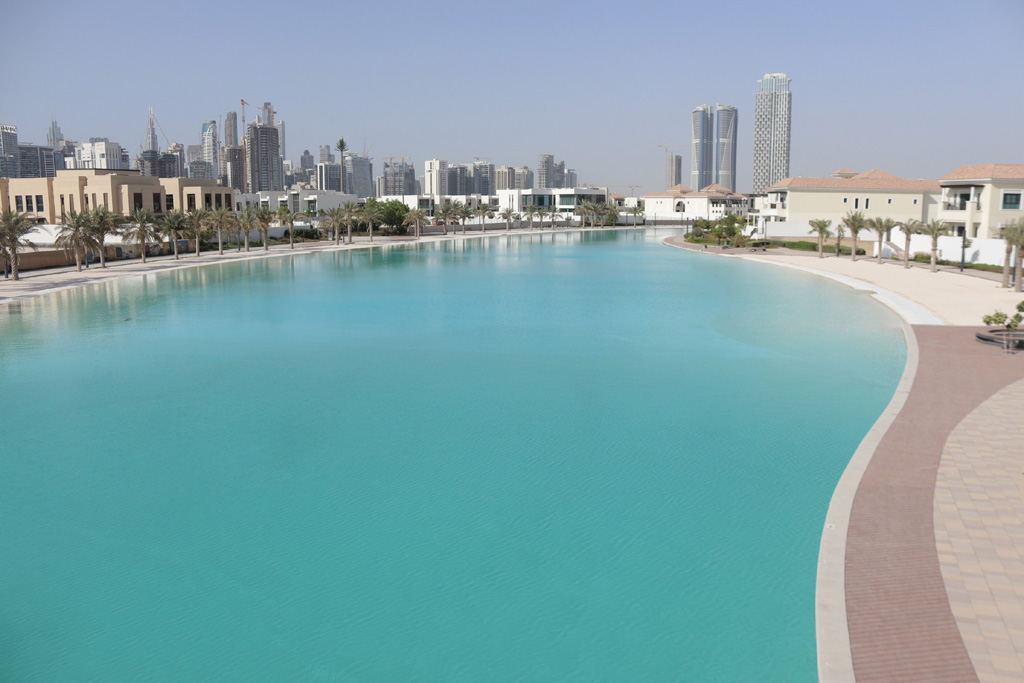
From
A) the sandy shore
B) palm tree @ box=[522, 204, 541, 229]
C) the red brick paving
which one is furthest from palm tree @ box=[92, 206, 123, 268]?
palm tree @ box=[522, 204, 541, 229]

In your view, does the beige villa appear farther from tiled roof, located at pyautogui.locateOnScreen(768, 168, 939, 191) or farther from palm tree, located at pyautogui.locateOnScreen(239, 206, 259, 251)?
tiled roof, located at pyautogui.locateOnScreen(768, 168, 939, 191)

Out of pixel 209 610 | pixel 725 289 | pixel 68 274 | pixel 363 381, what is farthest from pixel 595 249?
pixel 209 610

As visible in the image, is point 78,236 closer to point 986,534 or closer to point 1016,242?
point 1016,242

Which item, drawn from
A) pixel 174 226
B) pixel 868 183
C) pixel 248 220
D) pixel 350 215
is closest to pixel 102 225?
pixel 174 226

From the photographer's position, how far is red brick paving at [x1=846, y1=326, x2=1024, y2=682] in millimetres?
8000

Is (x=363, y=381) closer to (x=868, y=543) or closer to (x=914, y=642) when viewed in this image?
(x=868, y=543)

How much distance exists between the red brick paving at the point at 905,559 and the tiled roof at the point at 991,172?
4237 cm

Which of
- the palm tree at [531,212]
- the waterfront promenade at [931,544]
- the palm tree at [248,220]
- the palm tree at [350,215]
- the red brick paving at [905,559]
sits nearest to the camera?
the red brick paving at [905,559]

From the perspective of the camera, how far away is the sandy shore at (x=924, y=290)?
31.5 meters

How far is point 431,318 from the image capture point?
35.1 meters

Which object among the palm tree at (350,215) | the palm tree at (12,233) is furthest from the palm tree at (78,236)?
the palm tree at (350,215)

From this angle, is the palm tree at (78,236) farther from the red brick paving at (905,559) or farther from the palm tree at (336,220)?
the red brick paving at (905,559)

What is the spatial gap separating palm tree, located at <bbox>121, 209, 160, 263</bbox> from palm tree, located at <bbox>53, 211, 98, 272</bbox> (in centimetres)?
560

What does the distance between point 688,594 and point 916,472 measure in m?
5.36
